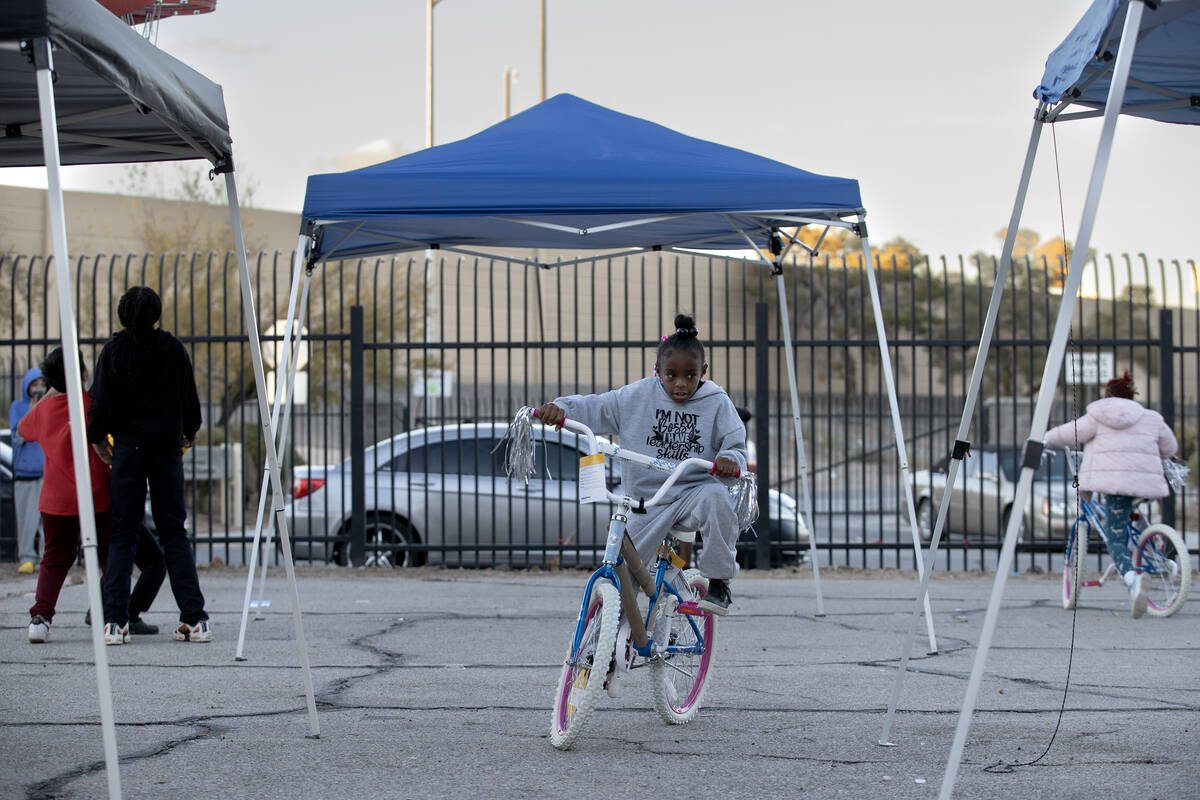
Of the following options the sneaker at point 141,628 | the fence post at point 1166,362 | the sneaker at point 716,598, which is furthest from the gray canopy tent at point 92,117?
the fence post at point 1166,362

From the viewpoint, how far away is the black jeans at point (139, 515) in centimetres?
699

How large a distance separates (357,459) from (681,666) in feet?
21.3

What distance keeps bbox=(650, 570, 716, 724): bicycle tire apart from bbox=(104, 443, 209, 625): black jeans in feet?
10.5

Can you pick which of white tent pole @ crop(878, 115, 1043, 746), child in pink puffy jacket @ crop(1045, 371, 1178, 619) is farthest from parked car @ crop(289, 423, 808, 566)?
white tent pole @ crop(878, 115, 1043, 746)

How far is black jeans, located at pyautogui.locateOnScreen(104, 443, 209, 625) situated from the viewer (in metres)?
6.99

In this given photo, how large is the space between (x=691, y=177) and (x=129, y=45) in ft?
10.8

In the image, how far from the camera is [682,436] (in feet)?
17.4

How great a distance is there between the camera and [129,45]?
409 centimetres

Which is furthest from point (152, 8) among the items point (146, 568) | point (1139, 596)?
point (1139, 596)

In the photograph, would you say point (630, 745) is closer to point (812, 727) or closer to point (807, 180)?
point (812, 727)

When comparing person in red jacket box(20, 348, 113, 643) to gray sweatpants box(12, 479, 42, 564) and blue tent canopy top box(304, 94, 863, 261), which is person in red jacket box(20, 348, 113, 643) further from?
gray sweatpants box(12, 479, 42, 564)

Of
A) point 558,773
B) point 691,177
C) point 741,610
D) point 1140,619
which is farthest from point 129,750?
point 1140,619

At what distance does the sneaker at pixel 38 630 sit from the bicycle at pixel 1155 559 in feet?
21.5

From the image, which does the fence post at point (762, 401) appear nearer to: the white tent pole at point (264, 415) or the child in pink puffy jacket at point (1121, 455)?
the child in pink puffy jacket at point (1121, 455)
